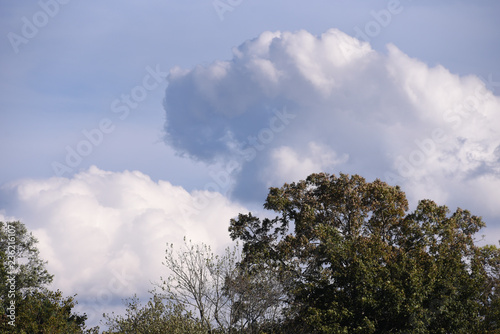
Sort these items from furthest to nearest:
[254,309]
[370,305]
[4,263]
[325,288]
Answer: [4,263] < [325,288] < [370,305] < [254,309]

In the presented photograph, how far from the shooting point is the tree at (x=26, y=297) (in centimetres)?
3088

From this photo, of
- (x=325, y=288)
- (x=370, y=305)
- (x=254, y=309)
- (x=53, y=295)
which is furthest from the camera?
(x=53, y=295)

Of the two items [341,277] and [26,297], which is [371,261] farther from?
[26,297]

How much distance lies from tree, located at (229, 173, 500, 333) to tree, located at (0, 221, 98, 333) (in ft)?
34.3

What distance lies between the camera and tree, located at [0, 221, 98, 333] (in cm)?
3088

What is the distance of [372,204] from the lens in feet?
108

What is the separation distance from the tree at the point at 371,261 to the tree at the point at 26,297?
10457 millimetres

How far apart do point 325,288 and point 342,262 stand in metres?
1.61

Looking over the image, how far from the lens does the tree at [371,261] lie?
94.4 ft

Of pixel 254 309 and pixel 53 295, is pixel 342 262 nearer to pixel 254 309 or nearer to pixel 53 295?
pixel 254 309

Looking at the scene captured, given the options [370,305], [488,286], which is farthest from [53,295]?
[488,286]

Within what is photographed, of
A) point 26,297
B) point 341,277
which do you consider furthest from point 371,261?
point 26,297

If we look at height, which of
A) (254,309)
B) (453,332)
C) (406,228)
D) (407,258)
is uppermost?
(406,228)

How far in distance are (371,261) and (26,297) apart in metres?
20.1
